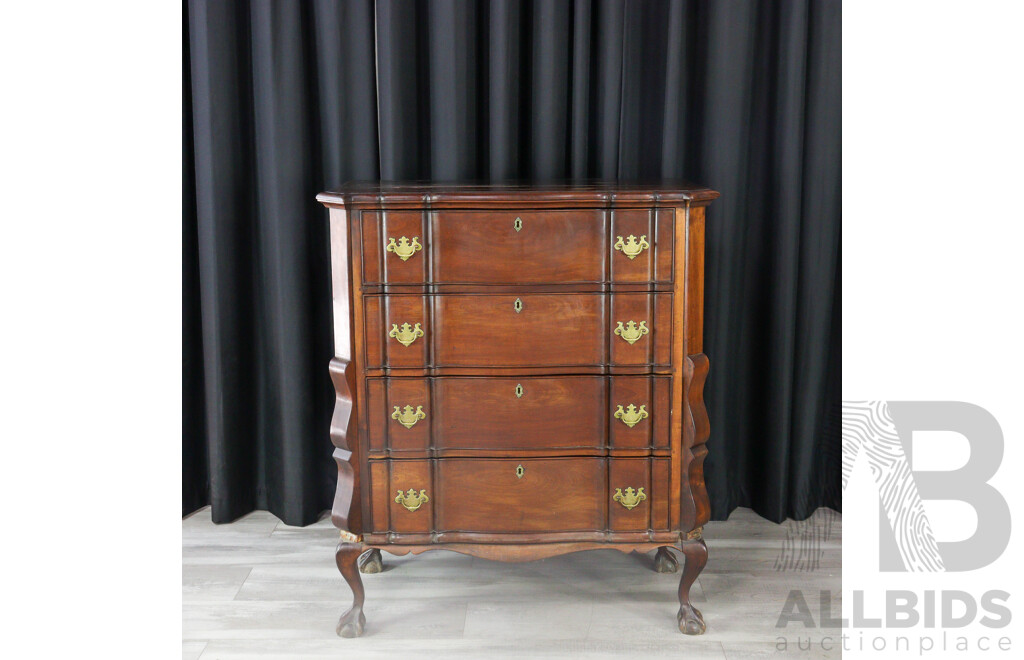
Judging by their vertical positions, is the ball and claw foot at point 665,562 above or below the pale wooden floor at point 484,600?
above

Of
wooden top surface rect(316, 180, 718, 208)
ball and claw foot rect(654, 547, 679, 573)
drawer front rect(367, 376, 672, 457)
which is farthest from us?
ball and claw foot rect(654, 547, 679, 573)

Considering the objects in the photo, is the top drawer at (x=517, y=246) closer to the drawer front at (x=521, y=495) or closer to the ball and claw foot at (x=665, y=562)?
the drawer front at (x=521, y=495)

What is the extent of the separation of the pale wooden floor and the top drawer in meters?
0.98

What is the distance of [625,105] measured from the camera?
275cm

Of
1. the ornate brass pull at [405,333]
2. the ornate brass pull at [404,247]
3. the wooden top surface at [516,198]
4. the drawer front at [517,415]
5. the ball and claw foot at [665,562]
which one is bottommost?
the ball and claw foot at [665,562]

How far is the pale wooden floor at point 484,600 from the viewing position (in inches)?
88.4

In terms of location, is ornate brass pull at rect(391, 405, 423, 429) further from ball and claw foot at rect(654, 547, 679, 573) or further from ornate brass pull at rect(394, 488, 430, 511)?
ball and claw foot at rect(654, 547, 679, 573)

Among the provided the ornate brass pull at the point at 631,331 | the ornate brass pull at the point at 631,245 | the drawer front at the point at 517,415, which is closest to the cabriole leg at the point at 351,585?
the drawer front at the point at 517,415

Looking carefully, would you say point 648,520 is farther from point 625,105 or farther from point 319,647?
point 625,105

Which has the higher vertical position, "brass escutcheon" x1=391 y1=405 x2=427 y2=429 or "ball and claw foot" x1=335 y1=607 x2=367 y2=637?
"brass escutcheon" x1=391 y1=405 x2=427 y2=429

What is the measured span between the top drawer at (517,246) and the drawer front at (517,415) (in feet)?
0.91

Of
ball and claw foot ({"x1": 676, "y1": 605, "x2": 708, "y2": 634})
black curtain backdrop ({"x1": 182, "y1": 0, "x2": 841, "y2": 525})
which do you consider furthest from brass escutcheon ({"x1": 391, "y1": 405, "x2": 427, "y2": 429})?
ball and claw foot ({"x1": 676, "y1": 605, "x2": 708, "y2": 634})

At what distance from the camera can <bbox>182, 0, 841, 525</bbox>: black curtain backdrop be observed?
2.70 metres
